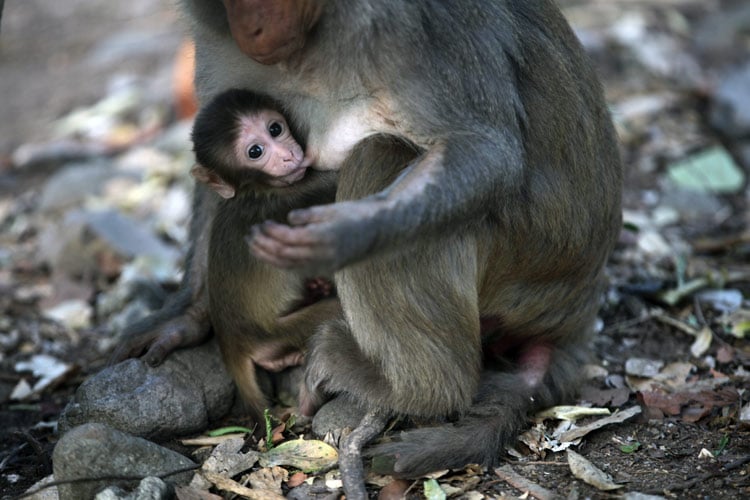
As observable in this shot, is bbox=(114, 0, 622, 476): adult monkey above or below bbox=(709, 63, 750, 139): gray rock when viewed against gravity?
above

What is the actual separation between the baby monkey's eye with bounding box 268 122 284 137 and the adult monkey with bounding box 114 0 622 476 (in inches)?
3.7

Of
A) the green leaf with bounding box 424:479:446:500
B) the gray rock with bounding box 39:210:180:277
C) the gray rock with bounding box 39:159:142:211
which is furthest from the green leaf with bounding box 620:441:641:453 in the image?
the gray rock with bounding box 39:159:142:211

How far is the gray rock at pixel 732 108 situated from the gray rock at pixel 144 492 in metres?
5.87

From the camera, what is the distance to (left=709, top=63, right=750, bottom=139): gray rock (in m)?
8.04

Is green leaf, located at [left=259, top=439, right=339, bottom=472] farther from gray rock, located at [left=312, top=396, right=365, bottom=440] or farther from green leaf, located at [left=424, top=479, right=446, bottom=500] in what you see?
green leaf, located at [left=424, top=479, right=446, bottom=500]

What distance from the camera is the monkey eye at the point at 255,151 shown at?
434 cm

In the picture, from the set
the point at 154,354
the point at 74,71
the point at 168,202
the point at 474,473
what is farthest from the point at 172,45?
the point at 474,473

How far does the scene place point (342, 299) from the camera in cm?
413

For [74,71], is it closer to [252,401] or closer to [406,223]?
[252,401]

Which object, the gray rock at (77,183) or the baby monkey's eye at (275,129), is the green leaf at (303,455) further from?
the gray rock at (77,183)

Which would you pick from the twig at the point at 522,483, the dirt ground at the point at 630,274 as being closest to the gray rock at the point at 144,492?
the dirt ground at the point at 630,274

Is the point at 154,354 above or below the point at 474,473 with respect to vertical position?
above

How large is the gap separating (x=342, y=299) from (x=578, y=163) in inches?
47.5

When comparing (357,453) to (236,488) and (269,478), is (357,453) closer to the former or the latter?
(269,478)
